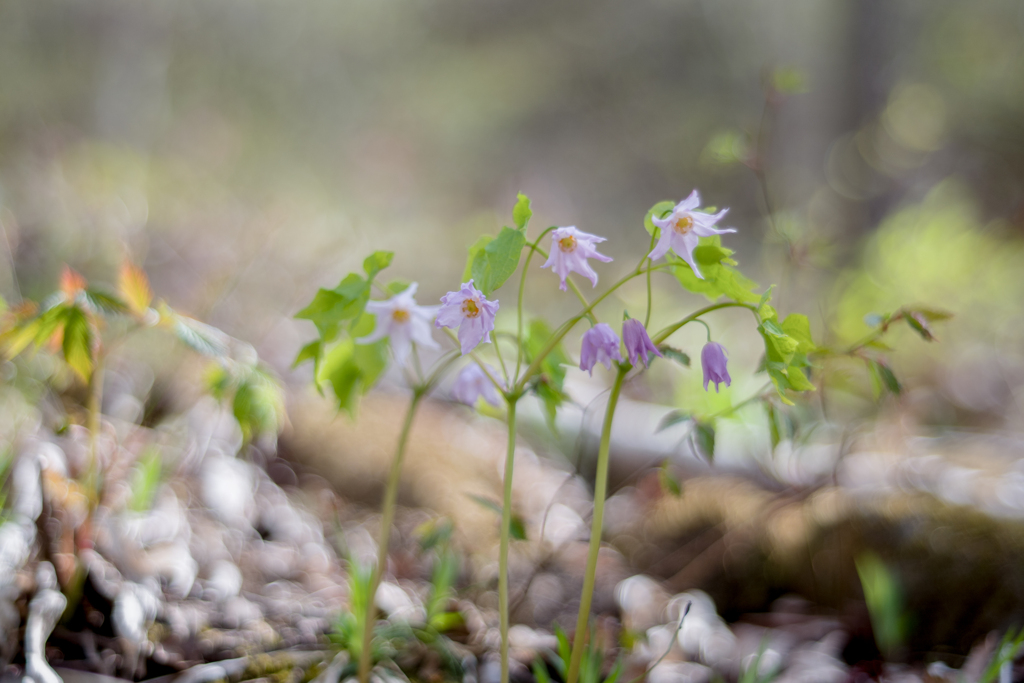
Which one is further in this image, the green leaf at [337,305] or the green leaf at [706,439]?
the green leaf at [706,439]

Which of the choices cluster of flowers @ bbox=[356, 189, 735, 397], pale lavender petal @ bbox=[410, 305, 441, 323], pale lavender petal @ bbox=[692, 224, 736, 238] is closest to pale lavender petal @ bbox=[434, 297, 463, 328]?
cluster of flowers @ bbox=[356, 189, 735, 397]

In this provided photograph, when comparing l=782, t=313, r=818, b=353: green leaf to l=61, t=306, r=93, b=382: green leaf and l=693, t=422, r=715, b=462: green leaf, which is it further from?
l=61, t=306, r=93, b=382: green leaf

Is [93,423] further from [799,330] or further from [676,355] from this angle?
[799,330]

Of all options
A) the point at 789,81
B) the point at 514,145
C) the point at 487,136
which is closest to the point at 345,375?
the point at 789,81

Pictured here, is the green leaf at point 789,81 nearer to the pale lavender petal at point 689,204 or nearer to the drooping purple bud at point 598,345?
the pale lavender petal at point 689,204

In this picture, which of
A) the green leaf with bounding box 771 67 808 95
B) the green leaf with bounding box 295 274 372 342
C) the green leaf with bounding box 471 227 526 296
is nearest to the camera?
the green leaf with bounding box 471 227 526 296

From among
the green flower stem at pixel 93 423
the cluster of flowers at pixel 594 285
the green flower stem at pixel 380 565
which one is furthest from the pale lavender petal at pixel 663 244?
the green flower stem at pixel 93 423
